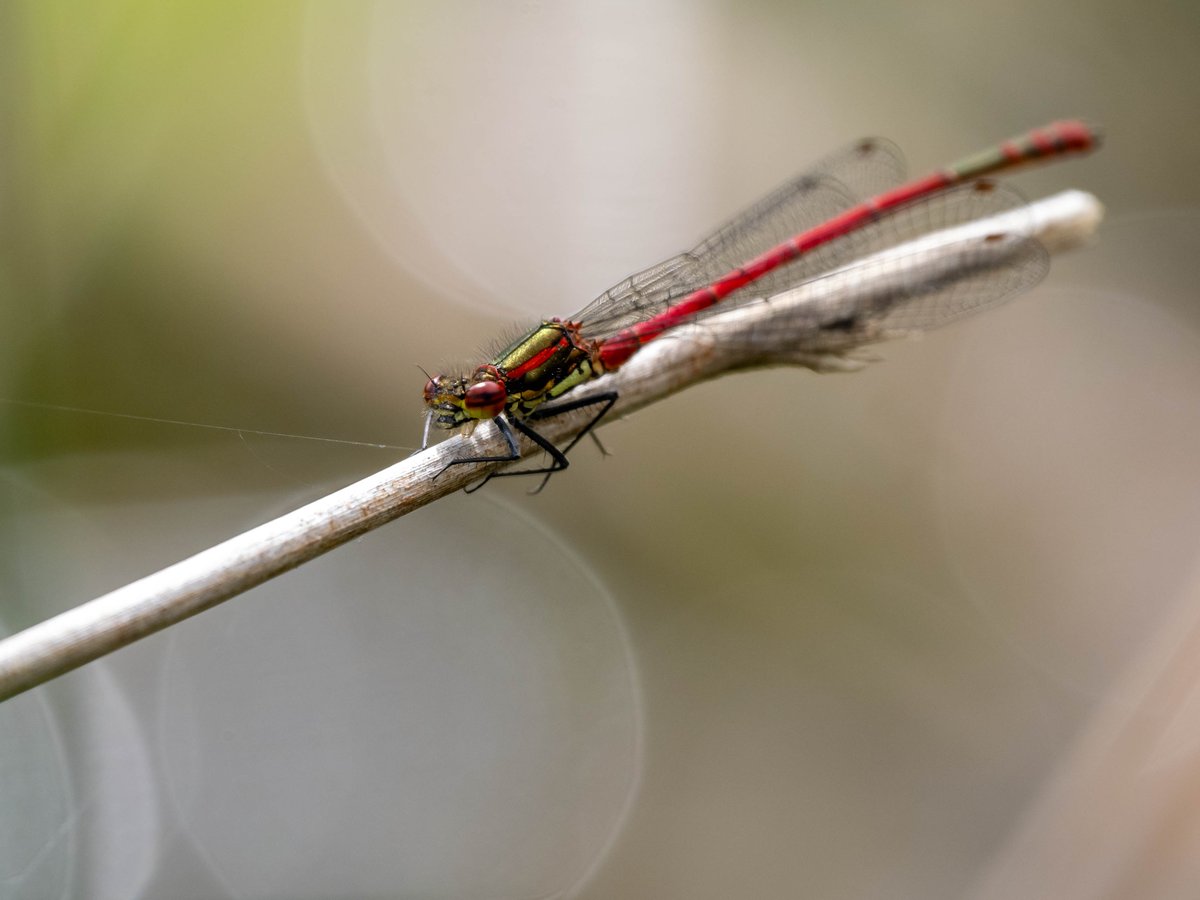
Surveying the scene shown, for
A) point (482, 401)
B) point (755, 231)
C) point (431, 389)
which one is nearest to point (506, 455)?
point (482, 401)

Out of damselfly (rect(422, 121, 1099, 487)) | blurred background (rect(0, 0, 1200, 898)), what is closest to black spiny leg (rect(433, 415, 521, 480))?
damselfly (rect(422, 121, 1099, 487))

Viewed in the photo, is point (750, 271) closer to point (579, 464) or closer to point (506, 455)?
point (506, 455)

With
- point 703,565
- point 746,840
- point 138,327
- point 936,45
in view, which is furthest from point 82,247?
point 936,45

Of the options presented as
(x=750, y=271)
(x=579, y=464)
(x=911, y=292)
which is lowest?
(x=579, y=464)

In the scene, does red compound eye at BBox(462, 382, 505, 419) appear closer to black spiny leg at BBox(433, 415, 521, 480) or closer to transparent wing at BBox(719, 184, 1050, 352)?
black spiny leg at BBox(433, 415, 521, 480)

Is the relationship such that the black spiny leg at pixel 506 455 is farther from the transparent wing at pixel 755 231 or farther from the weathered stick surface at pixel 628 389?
the transparent wing at pixel 755 231

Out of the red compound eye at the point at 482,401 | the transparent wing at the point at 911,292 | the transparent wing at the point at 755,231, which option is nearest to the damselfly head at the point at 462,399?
the red compound eye at the point at 482,401
